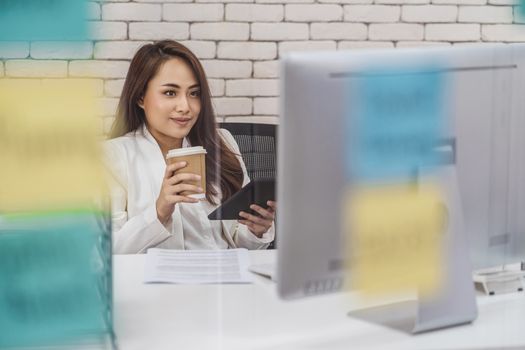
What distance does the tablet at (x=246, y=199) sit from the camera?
238cm

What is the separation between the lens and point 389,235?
3.44ft

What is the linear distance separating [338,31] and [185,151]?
0.82m

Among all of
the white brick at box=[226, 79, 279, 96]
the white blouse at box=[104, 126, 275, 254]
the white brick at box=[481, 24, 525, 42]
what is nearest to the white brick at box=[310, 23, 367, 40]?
the white brick at box=[226, 79, 279, 96]

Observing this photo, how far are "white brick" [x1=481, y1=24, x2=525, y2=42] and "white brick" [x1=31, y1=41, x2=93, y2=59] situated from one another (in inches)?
90.7

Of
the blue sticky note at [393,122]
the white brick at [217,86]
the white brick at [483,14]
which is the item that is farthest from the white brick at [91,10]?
the white brick at [483,14]

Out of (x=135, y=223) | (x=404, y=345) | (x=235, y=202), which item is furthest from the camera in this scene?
(x=235, y=202)

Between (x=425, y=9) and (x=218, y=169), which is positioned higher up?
(x=425, y=9)

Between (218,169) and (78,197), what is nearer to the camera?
(78,197)

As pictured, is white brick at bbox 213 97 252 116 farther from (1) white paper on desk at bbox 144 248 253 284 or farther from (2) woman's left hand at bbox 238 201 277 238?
(1) white paper on desk at bbox 144 248 253 284

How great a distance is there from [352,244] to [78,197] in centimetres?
35

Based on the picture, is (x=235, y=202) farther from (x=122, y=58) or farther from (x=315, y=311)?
(x=315, y=311)

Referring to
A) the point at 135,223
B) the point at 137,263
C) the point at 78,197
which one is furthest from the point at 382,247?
the point at 135,223

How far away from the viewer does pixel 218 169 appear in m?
2.46

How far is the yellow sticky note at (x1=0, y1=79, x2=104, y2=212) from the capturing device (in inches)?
35.9
